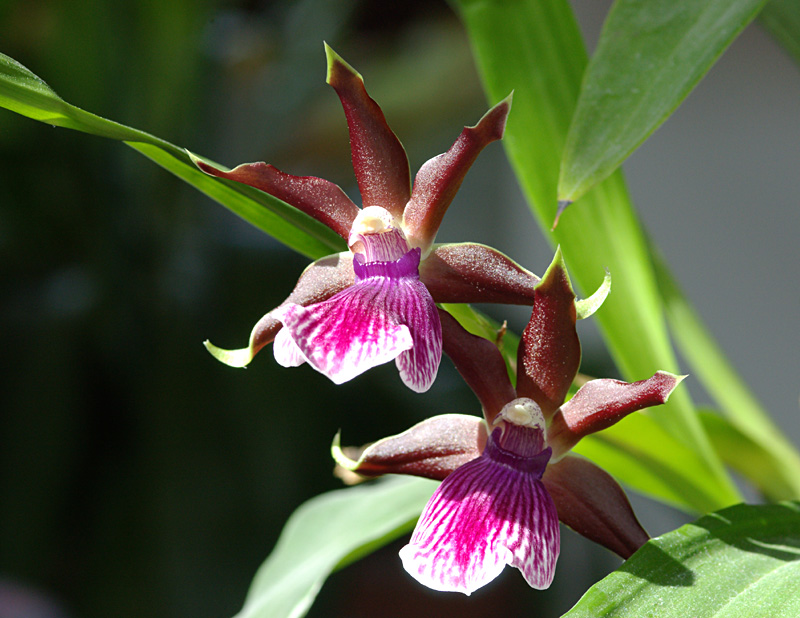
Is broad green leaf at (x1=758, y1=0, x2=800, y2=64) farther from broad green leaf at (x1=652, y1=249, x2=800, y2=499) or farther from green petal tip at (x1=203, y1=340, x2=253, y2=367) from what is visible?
green petal tip at (x1=203, y1=340, x2=253, y2=367)

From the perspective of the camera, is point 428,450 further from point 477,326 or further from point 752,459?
point 752,459

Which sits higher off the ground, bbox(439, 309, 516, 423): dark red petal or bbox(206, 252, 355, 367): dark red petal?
bbox(206, 252, 355, 367): dark red petal

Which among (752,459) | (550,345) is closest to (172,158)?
(550,345)

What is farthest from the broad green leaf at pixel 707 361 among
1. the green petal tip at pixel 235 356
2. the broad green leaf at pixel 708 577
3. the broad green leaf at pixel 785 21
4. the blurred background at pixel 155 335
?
the blurred background at pixel 155 335

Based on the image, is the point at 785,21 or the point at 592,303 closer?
the point at 592,303

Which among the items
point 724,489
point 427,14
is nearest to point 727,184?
point 427,14

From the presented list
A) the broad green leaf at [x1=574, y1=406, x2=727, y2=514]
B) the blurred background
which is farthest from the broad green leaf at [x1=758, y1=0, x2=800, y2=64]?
the blurred background

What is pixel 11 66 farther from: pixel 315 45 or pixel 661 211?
pixel 661 211

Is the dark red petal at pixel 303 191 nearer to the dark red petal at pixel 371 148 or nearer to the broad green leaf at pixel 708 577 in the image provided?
the dark red petal at pixel 371 148
